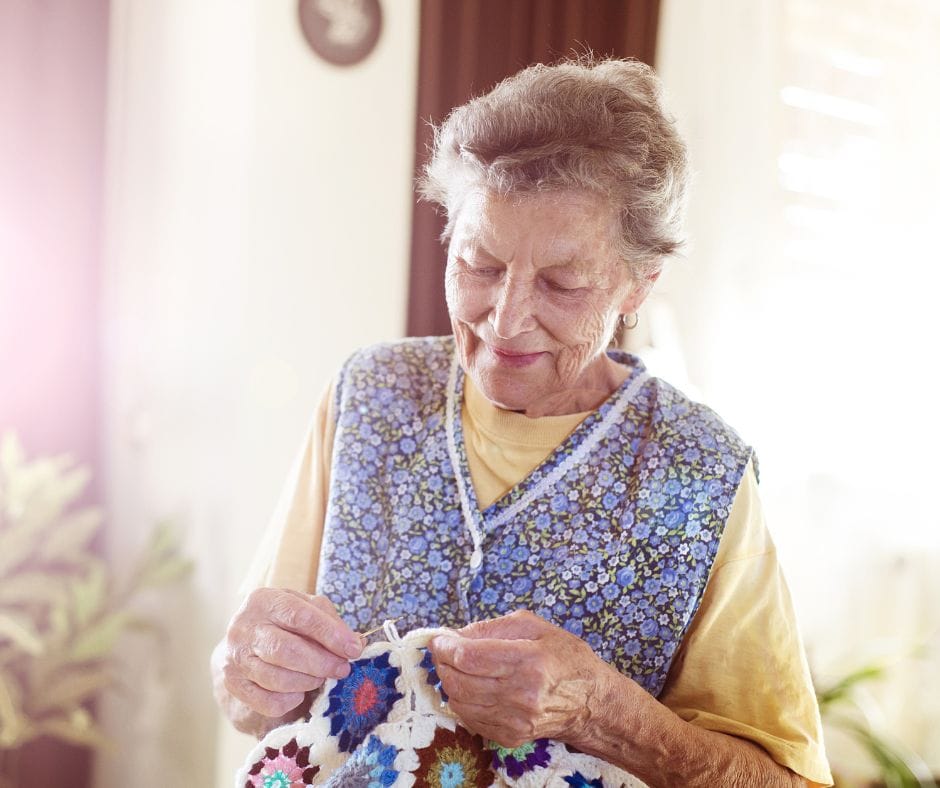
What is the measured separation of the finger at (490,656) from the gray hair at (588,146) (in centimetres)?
52

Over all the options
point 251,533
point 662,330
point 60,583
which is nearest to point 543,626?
point 251,533

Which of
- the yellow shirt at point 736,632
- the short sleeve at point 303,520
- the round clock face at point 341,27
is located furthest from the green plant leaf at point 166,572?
the round clock face at point 341,27

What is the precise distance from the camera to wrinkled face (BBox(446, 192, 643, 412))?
1.17 m

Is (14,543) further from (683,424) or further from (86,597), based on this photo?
(683,424)

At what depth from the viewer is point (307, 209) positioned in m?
2.42

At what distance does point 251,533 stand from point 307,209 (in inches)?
33.0

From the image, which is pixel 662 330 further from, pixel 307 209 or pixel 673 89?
pixel 307 209

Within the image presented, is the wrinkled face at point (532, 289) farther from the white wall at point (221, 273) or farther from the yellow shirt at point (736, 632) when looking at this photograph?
the white wall at point (221, 273)

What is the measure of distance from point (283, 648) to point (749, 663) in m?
0.56

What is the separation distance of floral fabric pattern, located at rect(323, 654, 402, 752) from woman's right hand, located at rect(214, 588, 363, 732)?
31 millimetres

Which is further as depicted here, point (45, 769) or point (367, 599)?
point (45, 769)

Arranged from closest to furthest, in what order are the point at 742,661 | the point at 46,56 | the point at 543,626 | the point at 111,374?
1. the point at 543,626
2. the point at 742,661
3. the point at 46,56
4. the point at 111,374

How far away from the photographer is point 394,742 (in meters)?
1.10

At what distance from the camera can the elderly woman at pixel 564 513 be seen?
107 cm
